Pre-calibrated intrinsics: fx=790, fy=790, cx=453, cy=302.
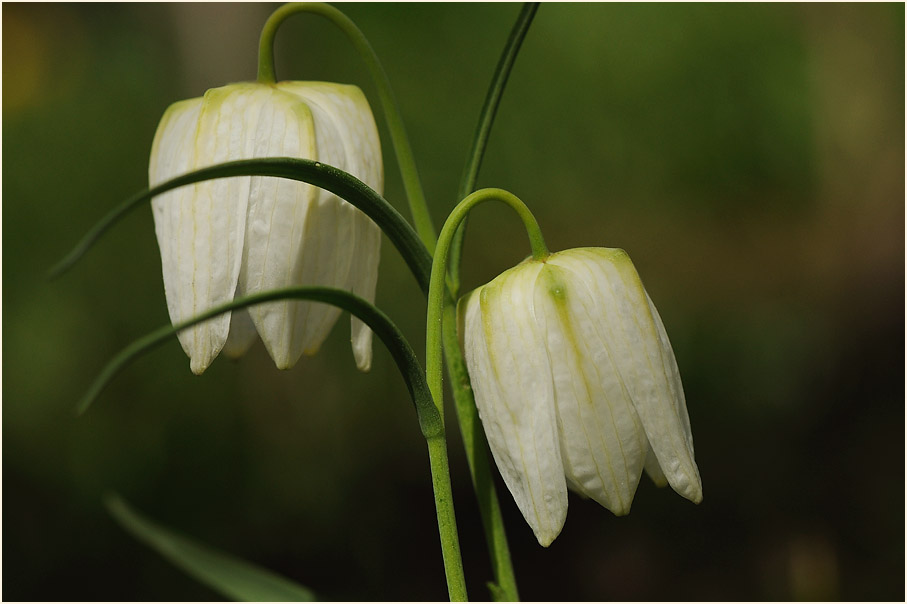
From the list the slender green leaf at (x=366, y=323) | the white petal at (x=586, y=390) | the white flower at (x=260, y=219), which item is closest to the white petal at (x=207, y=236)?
the white flower at (x=260, y=219)

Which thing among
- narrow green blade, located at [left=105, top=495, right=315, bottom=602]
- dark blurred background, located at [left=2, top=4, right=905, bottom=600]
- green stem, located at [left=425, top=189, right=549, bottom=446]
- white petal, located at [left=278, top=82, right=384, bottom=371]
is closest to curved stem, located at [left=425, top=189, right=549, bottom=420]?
green stem, located at [left=425, top=189, right=549, bottom=446]

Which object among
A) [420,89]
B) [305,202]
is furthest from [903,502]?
[305,202]

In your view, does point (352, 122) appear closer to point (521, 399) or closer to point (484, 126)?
point (484, 126)

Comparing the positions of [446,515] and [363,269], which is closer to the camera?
[446,515]

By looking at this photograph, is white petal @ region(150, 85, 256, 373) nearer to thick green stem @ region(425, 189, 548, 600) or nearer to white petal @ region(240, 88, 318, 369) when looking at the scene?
white petal @ region(240, 88, 318, 369)

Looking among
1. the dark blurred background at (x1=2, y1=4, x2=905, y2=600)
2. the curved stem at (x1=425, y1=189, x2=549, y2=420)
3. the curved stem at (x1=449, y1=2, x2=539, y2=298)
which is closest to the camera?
the curved stem at (x1=425, y1=189, x2=549, y2=420)

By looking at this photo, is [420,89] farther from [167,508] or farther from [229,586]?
[229,586]

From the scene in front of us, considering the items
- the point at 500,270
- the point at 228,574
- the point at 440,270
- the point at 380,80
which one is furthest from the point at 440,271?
the point at 500,270
